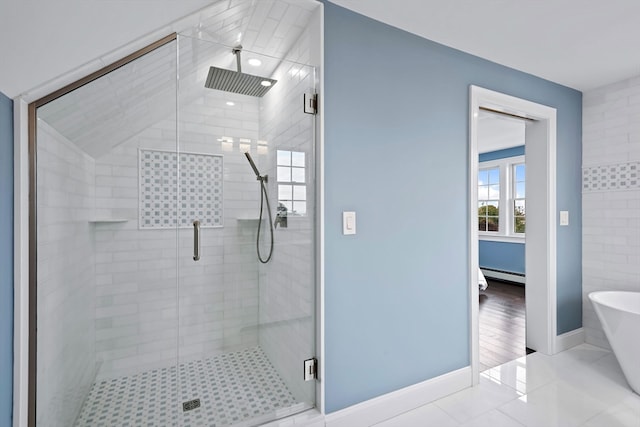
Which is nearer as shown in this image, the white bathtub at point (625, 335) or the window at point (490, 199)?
the white bathtub at point (625, 335)

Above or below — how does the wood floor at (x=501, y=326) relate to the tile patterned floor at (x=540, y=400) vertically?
below

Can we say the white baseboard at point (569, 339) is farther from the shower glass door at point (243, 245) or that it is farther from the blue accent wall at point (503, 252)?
the blue accent wall at point (503, 252)

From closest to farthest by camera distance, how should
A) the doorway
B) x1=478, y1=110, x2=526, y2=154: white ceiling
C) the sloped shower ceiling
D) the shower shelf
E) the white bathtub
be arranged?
the sloped shower ceiling
the shower shelf
the white bathtub
x1=478, y1=110, x2=526, y2=154: white ceiling
the doorway

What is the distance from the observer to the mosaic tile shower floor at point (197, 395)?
1681mm

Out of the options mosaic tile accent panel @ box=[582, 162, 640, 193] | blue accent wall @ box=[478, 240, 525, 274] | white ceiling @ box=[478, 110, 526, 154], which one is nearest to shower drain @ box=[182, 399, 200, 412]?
mosaic tile accent panel @ box=[582, 162, 640, 193]

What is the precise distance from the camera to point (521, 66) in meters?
2.49

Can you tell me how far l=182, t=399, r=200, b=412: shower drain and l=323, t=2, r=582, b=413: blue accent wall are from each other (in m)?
0.72

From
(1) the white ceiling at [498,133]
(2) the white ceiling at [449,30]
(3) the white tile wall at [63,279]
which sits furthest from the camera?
(1) the white ceiling at [498,133]

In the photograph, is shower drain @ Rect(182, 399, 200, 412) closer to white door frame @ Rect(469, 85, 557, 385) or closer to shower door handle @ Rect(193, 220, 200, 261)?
shower door handle @ Rect(193, 220, 200, 261)

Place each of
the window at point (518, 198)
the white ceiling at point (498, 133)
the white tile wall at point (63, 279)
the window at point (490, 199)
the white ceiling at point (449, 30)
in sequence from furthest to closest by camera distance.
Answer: the window at point (490, 199), the window at point (518, 198), the white ceiling at point (498, 133), the white tile wall at point (63, 279), the white ceiling at point (449, 30)

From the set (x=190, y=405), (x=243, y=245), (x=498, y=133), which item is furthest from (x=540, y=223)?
(x=190, y=405)

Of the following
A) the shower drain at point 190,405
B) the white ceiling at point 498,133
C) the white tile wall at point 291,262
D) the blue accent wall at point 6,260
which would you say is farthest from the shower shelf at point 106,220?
the white ceiling at point 498,133

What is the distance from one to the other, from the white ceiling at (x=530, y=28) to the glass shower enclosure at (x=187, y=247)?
0.78 m

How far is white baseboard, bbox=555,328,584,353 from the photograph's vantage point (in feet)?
9.22
